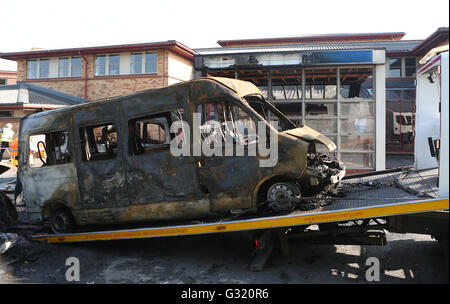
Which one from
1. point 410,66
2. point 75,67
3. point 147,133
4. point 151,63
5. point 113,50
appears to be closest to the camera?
point 147,133

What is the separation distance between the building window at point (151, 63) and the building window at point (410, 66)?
20.6 m

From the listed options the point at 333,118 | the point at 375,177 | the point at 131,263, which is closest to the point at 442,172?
the point at 375,177

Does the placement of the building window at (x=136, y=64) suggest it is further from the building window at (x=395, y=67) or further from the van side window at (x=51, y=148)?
the building window at (x=395, y=67)

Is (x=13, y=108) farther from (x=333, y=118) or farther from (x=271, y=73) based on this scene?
(x=333, y=118)

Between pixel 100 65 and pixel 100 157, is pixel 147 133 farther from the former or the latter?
pixel 100 65

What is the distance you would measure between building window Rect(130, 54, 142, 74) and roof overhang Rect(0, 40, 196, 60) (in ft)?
1.13

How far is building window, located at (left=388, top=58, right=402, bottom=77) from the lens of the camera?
2792 centimetres

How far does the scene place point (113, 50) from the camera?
17953 millimetres

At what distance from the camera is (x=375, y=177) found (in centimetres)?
702

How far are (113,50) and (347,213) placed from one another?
53.6ft

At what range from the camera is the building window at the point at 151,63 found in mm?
17511

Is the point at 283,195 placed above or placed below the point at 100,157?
below

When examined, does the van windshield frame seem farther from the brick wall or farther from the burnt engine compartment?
the brick wall

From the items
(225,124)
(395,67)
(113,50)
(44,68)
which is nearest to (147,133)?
(225,124)
